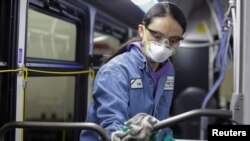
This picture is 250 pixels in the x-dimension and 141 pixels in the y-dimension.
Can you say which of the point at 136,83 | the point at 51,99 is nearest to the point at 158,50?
the point at 136,83

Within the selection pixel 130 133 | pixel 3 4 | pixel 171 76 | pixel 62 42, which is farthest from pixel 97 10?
pixel 130 133

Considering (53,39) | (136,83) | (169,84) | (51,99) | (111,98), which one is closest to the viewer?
(111,98)

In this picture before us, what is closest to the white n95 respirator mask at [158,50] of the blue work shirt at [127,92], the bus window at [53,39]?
the blue work shirt at [127,92]

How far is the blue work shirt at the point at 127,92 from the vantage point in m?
1.40

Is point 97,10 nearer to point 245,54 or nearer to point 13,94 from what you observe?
point 13,94

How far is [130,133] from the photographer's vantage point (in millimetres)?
1137

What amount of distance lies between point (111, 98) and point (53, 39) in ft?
8.25

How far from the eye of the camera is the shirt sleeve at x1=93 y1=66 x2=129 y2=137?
4.45 feet

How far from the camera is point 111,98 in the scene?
1420 millimetres

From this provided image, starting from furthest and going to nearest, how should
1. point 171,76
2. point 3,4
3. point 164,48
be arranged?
point 3,4
point 171,76
point 164,48

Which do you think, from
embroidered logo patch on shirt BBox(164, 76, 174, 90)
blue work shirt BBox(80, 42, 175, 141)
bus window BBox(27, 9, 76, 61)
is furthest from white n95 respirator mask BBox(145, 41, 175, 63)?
bus window BBox(27, 9, 76, 61)

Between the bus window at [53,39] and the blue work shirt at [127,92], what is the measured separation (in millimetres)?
1637

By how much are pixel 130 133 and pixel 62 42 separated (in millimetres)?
2552

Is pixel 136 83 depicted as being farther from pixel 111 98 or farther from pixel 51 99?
pixel 51 99
